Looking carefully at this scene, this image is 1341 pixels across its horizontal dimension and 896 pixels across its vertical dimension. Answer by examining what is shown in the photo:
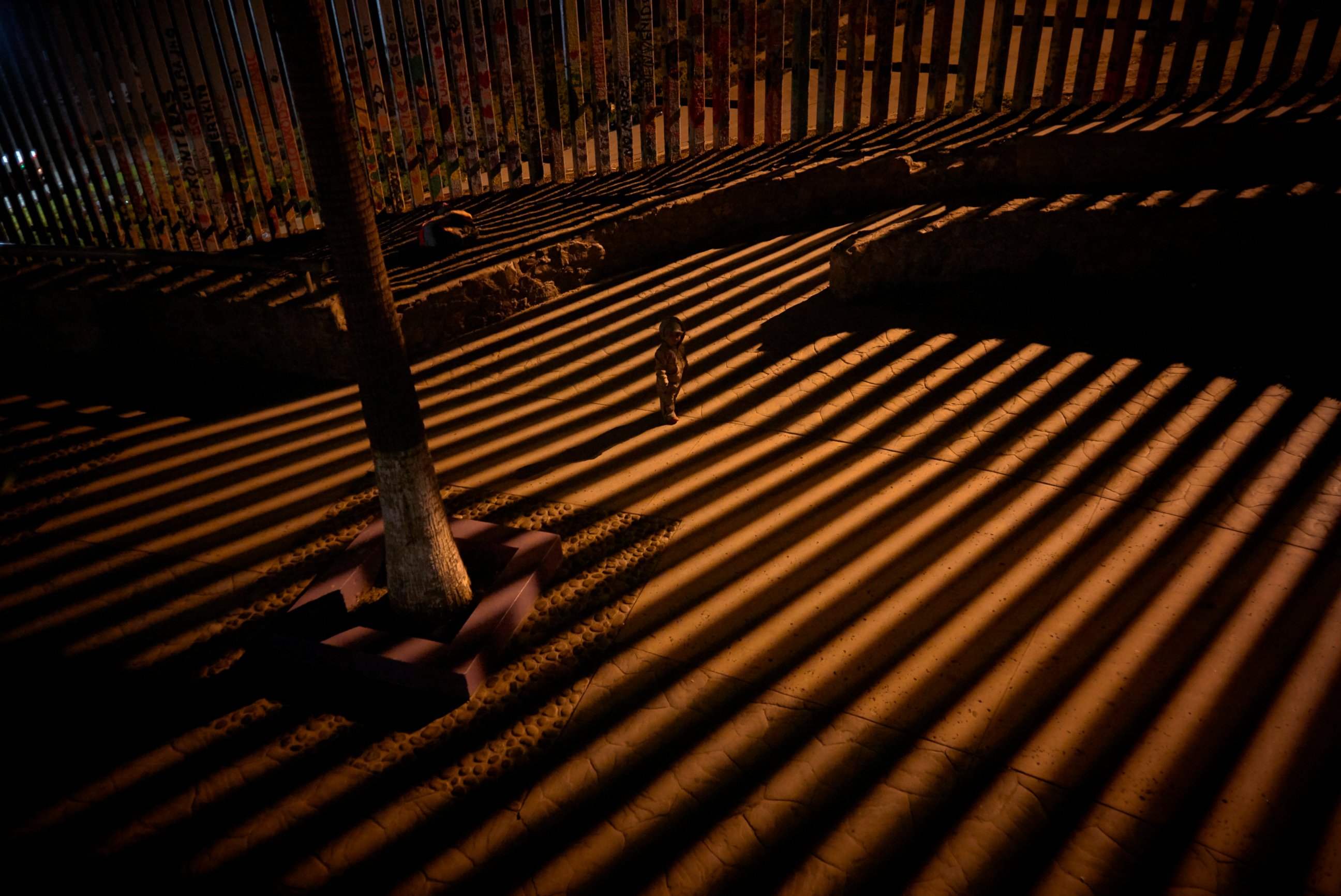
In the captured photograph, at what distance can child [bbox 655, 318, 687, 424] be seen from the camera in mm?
4324

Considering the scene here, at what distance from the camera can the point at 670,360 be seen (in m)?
4.34

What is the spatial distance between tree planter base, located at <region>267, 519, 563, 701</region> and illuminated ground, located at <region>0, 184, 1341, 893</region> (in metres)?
0.16

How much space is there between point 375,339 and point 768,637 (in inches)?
78.7

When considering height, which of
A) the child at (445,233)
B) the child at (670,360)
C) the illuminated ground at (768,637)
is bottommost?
the illuminated ground at (768,637)

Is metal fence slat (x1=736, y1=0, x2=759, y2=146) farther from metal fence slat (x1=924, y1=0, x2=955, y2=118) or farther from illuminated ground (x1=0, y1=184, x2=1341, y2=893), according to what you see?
illuminated ground (x1=0, y1=184, x2=1341, y2=893)

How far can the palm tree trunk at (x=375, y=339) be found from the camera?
86.0 inches

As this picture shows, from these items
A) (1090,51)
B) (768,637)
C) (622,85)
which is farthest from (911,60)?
(768,637)

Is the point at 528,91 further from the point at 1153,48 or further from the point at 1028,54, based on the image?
the point at 1153,48

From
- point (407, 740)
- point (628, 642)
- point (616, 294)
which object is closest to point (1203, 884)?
point (628, 642)

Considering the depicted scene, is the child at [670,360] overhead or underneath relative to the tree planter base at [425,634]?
overhead

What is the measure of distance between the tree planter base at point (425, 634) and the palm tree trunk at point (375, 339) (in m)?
0.21

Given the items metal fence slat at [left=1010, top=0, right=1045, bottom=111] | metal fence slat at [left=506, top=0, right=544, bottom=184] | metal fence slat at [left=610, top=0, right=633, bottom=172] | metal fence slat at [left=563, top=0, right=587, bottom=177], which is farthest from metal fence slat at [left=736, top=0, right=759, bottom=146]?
metal fence slat at [left=1010, top=0, right=1045, bottom=111]

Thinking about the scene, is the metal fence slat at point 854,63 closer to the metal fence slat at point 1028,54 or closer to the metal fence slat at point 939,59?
the metal fence slat at point 939,59

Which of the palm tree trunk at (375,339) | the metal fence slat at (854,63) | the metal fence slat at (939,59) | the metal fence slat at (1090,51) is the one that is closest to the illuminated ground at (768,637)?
the palm tree trunk at (375,339)
